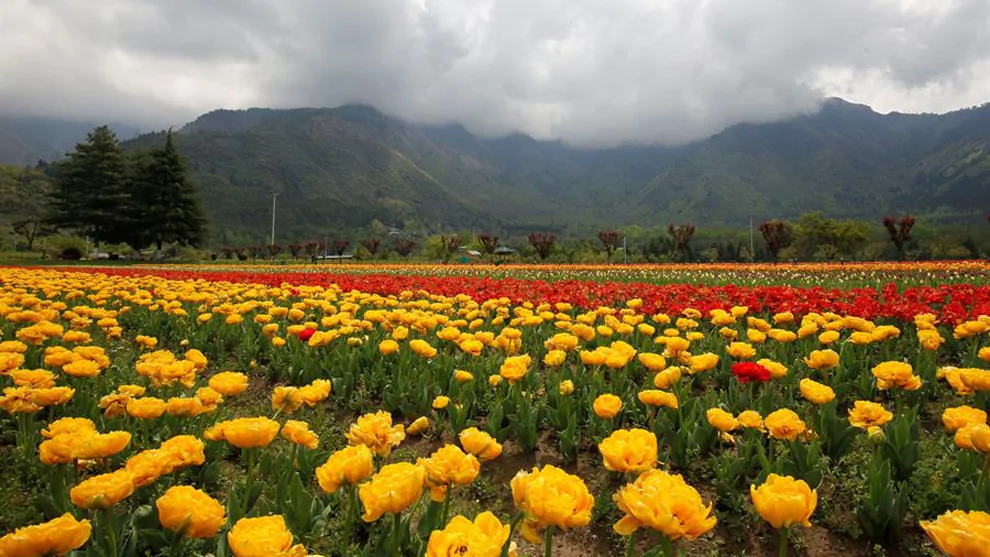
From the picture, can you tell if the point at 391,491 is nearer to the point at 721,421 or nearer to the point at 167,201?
the point at 721,421

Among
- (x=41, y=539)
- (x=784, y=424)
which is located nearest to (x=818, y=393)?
(x=784, y=424)

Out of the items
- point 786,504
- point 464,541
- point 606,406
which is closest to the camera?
point 464,541

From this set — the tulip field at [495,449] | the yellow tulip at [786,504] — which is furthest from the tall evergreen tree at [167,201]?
the yellow tulip at [786,504]

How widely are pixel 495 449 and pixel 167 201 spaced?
52400 mm

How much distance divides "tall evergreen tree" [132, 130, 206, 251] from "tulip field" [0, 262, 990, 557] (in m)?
44.1

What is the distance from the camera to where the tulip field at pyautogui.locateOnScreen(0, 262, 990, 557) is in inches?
63.2

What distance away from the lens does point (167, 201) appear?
4497 centimetres

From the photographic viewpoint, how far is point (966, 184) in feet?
625

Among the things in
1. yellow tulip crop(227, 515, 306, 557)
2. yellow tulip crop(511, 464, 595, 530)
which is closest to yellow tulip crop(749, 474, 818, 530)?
yellow tulip crop(511, 464, 595, 530)

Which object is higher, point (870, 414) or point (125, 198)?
point (125, 198)

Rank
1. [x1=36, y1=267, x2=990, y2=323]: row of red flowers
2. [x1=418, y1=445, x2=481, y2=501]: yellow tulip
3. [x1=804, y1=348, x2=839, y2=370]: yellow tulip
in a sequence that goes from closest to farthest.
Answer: [x1=418, y1=445, x2=481, y2=501]: yellow tulip → [x1=804, y1=348, x2=839, y2=370]: yellow tulip → [x1=36, y1=267, x2=990, y2=323]: row of red flowers

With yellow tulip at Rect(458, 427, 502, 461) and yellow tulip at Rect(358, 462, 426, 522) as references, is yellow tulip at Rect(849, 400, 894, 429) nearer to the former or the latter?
yellow tulip at Rect(458, 427, 502, 461)

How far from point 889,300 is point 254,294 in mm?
9541

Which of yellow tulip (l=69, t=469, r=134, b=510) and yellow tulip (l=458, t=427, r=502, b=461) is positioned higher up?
yellow tulip (l=458, t=427, r=502, b=461)
